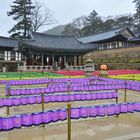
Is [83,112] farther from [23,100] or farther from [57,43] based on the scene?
[57,43]

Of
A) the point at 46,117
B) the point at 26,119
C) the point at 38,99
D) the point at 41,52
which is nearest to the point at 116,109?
the point at 46,117

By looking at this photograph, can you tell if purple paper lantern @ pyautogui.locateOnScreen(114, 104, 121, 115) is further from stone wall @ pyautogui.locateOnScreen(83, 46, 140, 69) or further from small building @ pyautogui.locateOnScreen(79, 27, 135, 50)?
small building @ pyautogui.locateOnScreen(79, 27, 135, 50)

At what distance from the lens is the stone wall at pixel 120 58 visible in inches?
1561

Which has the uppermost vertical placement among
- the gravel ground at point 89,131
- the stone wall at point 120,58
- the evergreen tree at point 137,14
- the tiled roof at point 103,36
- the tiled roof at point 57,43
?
the evergreen tree at point 137,14

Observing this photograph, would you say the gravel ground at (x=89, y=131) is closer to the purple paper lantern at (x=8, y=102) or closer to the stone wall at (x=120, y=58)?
the purple paper lantern at (x=8, y=102)

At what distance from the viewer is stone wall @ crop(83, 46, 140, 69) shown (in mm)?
39644

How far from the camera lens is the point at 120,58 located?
43875 mm

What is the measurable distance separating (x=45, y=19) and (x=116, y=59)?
33.8m

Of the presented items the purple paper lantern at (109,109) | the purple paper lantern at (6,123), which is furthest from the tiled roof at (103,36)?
the purple paper lantern at (6,123)

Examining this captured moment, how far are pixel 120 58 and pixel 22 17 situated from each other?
1080 inches

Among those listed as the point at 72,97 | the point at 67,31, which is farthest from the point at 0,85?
the point at 67,31

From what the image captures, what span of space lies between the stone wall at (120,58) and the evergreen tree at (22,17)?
18.8 meters

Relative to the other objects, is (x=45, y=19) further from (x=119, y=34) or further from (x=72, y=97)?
(x=72, y=97)

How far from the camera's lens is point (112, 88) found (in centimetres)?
1286
